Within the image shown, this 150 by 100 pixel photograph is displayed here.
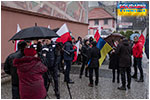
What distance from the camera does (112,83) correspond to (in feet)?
21.1

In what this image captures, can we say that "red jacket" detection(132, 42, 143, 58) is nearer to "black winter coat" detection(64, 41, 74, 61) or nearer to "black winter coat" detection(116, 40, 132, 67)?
"black winter coat" detection(116, 40, 132, 67)

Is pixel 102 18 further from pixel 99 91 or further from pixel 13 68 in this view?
pixel 13 68

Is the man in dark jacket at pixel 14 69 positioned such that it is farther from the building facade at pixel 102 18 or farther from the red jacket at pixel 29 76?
the building facade at pixel 102 18

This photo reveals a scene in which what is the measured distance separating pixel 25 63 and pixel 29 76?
224 millimetres

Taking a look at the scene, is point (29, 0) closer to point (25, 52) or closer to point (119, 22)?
point (25, 52)

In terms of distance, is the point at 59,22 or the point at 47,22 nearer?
the point at 47,22

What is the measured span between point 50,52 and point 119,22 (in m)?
54.9

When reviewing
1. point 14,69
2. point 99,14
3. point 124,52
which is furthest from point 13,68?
point 99,14

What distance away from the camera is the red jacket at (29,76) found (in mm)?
2780

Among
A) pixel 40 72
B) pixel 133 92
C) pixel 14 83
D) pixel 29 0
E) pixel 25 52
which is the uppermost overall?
pixel 29 0

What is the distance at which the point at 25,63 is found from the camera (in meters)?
2.78

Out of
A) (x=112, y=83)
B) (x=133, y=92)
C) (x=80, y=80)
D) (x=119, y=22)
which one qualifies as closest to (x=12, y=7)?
(x=80, y=80)

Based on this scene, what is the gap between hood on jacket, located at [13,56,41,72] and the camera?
9.05 feet

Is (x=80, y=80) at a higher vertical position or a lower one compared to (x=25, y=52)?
lower
